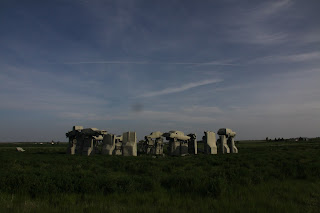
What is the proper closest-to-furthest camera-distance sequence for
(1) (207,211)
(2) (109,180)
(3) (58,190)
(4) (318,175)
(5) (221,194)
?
(1) (207,211) < (5) (221,194) < (3) (58,190) < (2) (109,180) < (4) (318,175)

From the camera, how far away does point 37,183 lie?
747 centimetres

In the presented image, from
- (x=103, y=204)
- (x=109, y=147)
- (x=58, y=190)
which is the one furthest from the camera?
(x=109, y=147)

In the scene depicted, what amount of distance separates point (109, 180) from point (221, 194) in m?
3.99

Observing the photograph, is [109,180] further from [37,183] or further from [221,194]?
[221,194]

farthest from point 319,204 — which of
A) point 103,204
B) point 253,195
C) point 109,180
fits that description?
point 109,180

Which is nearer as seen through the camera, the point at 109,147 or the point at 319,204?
the point at 319,204

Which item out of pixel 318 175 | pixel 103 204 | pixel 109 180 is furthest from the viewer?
pixel 318 175

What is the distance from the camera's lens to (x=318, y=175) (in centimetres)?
1006

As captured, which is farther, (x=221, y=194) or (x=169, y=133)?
(x=169, y=133)

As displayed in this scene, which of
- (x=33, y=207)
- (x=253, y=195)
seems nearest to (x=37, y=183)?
(x=33, y=207)

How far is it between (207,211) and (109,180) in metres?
4.10

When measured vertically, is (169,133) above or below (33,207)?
above

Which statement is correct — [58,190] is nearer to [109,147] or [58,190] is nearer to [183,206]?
[183,206]

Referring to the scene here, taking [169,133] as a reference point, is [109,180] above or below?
below
